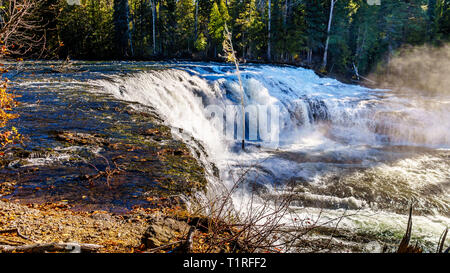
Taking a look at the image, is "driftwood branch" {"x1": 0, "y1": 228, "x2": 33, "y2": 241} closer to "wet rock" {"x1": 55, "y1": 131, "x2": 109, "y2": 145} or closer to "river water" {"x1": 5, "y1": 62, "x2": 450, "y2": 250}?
"river water" {"x1": 5, "y1": 62, "x2": 450, "y2": 250}

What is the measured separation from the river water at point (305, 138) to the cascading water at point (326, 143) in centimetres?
4

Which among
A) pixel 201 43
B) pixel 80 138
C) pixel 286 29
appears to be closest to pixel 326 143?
pixel 80 138

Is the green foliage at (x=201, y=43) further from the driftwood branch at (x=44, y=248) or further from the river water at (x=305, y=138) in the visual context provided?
the driftwood branch at (x=44, y=248)

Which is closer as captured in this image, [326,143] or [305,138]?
[326,143]

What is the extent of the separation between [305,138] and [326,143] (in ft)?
3.74

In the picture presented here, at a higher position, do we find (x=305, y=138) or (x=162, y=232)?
(x=162, y=232)

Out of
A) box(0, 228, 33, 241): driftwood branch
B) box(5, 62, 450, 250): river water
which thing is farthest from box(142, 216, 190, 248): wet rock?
box(5, 62, 450, 250): river water

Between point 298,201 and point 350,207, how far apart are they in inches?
53.9

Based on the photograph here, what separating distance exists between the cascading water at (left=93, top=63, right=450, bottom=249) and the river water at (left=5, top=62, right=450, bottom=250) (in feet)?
0.14

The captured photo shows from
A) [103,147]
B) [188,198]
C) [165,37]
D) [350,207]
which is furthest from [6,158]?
[165,37]

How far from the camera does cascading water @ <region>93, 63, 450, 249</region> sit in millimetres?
7156

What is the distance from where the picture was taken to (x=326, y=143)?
13.1 metres

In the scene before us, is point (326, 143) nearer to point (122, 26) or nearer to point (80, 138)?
point (80, 138)
